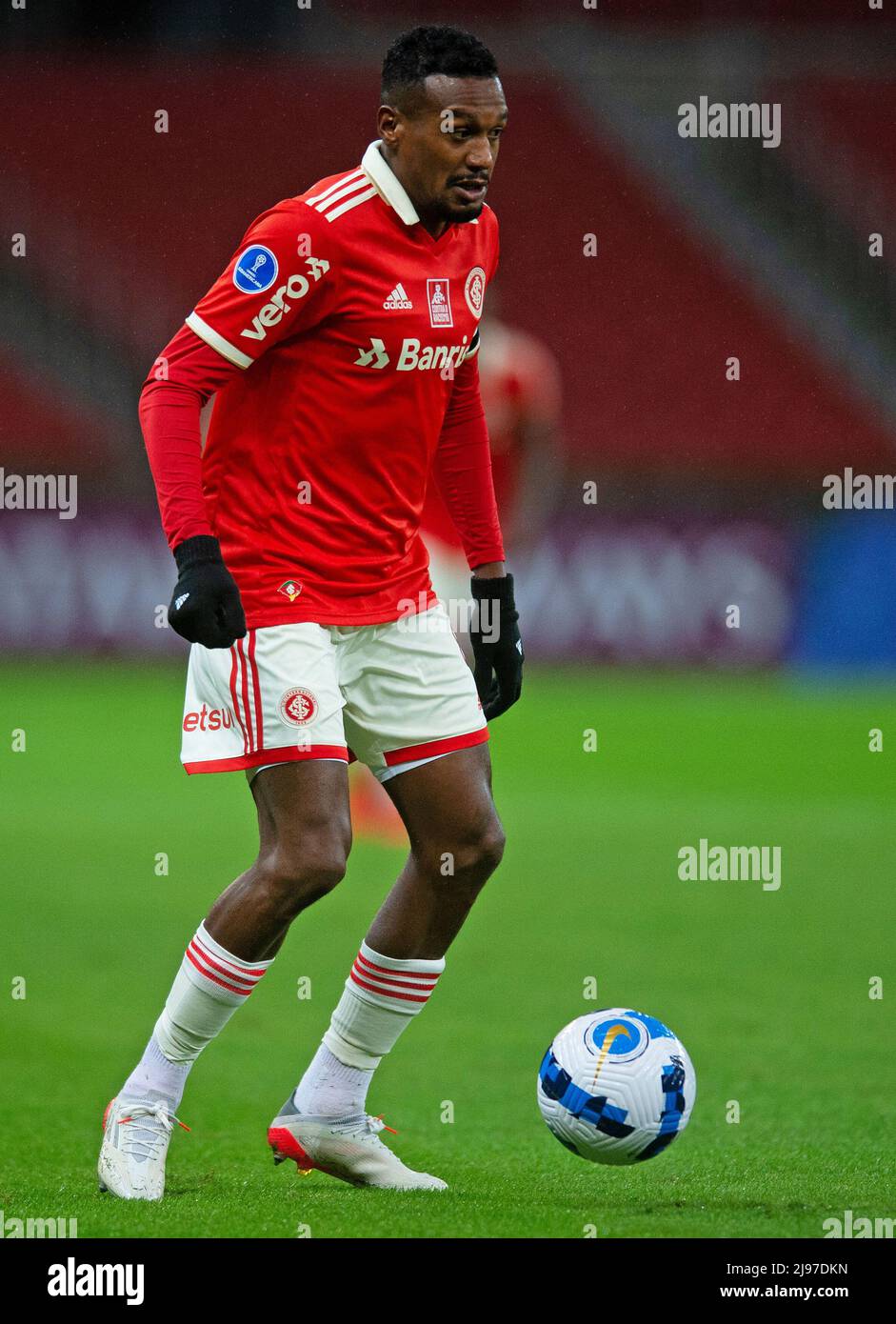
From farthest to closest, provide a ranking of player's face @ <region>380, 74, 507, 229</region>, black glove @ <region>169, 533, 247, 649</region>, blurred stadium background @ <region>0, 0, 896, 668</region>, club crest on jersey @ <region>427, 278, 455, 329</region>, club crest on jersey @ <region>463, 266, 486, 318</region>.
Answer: blurred stadium background @ <region>0, 0, 896, 668</region> → club crest on jersey @ <region>463, 266, 486, 318</region> → club crest on jersey @ <region>427, 278, 455, 329</region> → player's face @ <region>380, 74, 507, 229</region> → black glove @ <region>169, 533, 247, 649</region>

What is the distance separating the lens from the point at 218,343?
3.89m

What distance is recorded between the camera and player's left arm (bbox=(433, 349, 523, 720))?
15.2 ft

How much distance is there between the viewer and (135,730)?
1354 centimetres

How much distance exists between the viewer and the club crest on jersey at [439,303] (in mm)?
4102

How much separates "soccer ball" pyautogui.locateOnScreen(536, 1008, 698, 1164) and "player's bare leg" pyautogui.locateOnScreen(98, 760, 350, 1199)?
2.01 ft

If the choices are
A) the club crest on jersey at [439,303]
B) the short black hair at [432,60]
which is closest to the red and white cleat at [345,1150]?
the club crest on jersey at [439,303]

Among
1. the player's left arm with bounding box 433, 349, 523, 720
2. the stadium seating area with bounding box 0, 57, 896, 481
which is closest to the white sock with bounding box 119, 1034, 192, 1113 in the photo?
the player's left arm with bounding box 433, 349, 523, 720

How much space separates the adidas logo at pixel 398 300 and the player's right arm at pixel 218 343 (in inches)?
5.8

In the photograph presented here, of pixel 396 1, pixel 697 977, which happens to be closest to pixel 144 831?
pixel 697 977

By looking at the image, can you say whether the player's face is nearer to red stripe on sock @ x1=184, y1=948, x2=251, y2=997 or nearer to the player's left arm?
the player's left arm

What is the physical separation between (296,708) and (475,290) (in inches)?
40.2

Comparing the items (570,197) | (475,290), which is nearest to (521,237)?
(570,197)

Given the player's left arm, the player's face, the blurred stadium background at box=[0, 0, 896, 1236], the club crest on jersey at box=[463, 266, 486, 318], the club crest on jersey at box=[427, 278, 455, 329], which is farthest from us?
the blurred stadium background at box=[0, 0, 896, 1236]

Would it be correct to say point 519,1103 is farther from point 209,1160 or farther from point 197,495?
point 197,495
